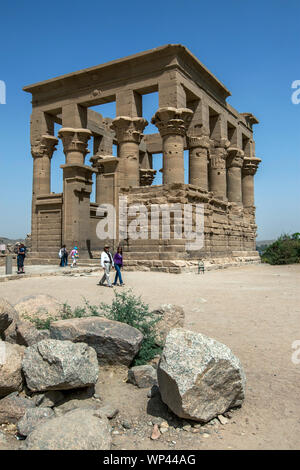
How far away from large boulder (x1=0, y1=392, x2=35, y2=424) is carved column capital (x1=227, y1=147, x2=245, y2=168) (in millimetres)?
25793

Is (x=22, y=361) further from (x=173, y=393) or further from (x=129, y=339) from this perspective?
(x=173, y=393)

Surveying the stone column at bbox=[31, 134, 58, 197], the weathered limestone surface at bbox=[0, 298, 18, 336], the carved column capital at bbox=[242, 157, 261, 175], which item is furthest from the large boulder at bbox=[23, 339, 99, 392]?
the carved column capital at bbox=[242, 157, 261, 175]

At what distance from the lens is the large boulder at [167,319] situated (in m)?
5.37

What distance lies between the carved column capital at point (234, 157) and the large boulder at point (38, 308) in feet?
77.5

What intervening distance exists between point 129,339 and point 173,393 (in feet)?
3.85

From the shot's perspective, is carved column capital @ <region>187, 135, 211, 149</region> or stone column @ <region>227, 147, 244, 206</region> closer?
carved column capital @ <region>187, 135, 211, 149</region>

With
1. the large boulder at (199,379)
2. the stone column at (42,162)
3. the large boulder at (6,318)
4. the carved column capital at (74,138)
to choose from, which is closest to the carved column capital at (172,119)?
the carved column capital at (74,138)

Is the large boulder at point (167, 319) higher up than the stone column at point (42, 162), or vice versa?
the stone column at point (42, 162)

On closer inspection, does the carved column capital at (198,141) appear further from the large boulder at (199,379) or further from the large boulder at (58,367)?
the large boulder at (58,367)

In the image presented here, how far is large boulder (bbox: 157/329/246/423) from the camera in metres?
3.13

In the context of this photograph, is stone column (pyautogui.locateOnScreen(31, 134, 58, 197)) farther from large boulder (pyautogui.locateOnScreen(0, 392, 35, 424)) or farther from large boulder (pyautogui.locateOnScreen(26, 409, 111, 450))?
large boulder (pyautogui.locateOnScreen(26, 409, 111, 450))

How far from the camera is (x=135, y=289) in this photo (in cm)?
1093

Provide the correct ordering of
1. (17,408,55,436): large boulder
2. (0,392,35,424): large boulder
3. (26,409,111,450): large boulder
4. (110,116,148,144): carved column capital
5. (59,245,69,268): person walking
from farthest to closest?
(110,116,148,144): carved column capital
(59,245,69,268): person walking
(0,392,35,424): large boulder
(17,408,55,436): large boulder
(26,409,111,450): large boulder
